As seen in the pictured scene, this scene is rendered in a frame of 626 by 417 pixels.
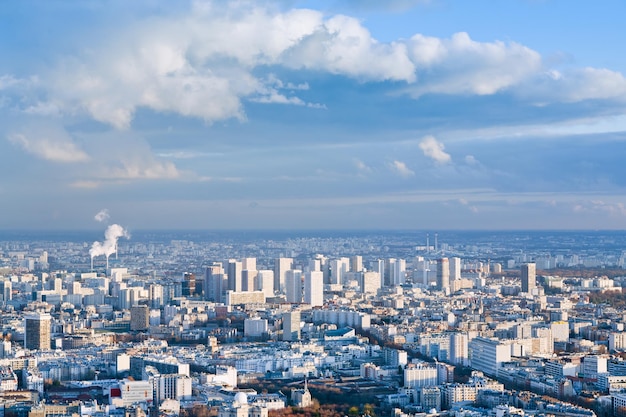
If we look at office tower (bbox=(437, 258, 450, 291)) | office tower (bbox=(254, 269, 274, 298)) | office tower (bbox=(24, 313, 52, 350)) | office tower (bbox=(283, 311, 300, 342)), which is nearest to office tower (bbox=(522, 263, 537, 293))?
office tower (bbox=(437, 258, 450, 291))

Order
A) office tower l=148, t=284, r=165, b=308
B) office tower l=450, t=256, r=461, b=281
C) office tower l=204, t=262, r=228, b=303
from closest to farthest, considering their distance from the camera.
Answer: office tower l=148, t=284, r=165, b=308 < office tower l=204, t=262, r=228, b=303 < office tower l=450, t=256, r=461, b=281

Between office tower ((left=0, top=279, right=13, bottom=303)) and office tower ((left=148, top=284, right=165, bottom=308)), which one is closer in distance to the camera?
office tower ((left=148, top=284, right=165, bottom=308))

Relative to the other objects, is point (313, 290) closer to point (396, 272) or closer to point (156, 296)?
point (156, 296)

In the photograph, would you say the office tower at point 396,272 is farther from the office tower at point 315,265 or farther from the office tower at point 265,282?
the office tower at point 265,282

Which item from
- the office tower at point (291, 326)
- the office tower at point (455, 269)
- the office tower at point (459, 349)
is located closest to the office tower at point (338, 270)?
the office tower at point (455, 269)

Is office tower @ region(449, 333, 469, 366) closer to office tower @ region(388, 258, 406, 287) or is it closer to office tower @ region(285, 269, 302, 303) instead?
office tower @ region(285, 269, 302, 303)

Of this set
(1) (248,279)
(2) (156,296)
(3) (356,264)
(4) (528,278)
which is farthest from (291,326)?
(3) (356,264)

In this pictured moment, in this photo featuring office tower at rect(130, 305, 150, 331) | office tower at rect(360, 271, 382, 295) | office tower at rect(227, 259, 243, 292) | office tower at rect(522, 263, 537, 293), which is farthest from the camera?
office tower at rect(360, 271, 382, 295)

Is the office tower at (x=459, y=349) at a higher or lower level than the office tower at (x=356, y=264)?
lower
